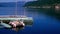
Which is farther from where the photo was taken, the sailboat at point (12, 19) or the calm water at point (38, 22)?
the calm water at point (38, 22)

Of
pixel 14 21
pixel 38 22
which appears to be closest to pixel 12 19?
pixel 14 21

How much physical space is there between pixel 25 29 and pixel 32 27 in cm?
14

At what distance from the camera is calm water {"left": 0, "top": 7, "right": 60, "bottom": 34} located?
265 centimetres

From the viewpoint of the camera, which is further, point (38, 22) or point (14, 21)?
point (38, 22)

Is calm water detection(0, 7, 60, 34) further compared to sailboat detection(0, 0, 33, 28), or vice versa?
calm water detection(0, 7, 60, 34)

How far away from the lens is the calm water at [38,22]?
265cm

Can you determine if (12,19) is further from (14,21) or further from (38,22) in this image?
(38,22)

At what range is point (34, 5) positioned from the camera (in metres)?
2.78

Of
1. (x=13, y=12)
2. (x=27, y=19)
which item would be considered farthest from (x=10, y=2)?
(x=27, y=19)

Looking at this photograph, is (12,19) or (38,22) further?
(38,22)

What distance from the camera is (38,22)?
2840 mm

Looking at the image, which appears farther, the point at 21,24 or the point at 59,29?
the point at 59,29

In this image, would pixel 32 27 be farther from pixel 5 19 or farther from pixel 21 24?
pixel 5 19

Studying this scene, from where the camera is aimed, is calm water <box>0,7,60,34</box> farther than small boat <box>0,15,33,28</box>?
Yes
